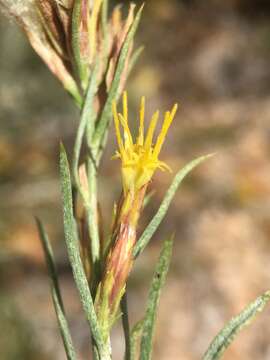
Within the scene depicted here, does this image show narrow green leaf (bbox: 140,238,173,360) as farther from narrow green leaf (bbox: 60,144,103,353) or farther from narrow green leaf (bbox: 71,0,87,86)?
narrow green leaf (bbox: 71,0,87,86)

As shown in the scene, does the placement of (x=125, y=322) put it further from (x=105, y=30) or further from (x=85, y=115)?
(x=105, y=30)

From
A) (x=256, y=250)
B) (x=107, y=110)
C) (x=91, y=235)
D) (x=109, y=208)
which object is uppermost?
Answer: (x=107, y=110)

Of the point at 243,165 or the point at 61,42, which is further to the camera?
the point at 243,165

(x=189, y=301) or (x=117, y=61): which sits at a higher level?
(x=117, y=61)

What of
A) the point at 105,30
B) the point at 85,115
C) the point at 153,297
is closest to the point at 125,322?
the point at 153,297

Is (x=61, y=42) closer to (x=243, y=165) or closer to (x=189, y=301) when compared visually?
(x=189, y=301)

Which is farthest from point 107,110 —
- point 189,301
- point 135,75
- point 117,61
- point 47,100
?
point 135,75

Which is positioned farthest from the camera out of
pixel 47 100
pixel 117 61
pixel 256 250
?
pixel 47 100
